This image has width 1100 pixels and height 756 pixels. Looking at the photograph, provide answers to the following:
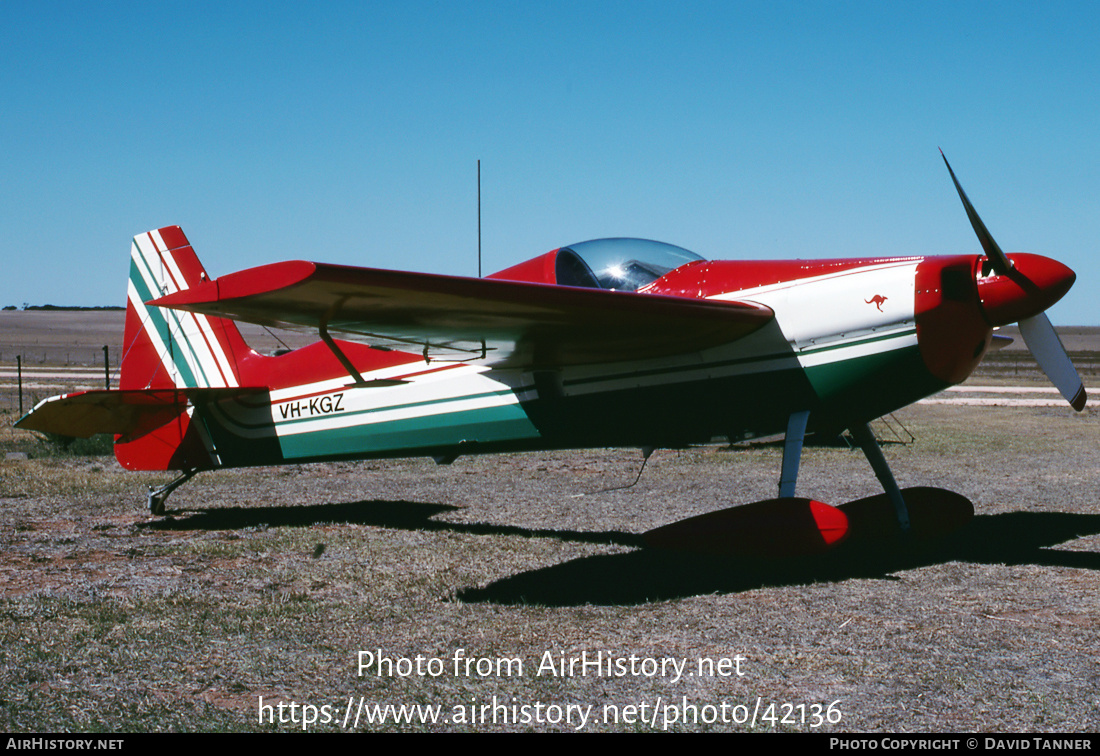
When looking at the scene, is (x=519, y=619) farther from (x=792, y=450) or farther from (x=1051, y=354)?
(x=1051, y=354)

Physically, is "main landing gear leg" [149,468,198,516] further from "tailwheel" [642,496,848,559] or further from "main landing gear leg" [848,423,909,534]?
"main landing gear leg" [848,423,909,534]

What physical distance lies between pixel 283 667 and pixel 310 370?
4807 millimetres

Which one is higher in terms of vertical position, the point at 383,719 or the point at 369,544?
the point at 383,719

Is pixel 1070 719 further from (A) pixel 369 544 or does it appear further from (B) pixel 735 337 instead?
(A) pixel 369 544

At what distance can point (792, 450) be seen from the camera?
248 inches

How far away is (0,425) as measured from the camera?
18703 millimetres

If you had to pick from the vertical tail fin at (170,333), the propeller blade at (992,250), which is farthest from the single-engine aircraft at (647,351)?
the vertical tail fin at (170,333)

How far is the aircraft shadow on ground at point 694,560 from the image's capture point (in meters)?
5.89

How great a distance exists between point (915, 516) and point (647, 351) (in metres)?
2.88

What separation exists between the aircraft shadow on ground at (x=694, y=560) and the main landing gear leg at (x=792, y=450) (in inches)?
25.4

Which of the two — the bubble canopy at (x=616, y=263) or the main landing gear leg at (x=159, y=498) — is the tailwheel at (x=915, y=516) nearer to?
the bubble canopy at (x=616, y=263)

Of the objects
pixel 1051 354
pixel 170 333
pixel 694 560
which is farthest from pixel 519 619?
pixel 170 333
